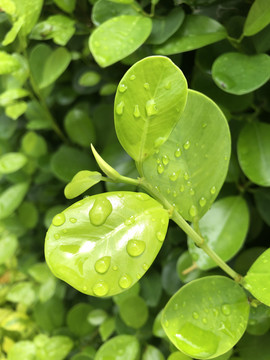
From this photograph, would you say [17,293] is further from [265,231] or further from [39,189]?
[265,231]

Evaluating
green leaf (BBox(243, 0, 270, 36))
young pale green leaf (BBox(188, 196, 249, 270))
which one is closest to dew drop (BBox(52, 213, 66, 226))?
young pale green leaf (BBox(188, 196, 249, 270))

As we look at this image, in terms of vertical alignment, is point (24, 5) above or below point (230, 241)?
above

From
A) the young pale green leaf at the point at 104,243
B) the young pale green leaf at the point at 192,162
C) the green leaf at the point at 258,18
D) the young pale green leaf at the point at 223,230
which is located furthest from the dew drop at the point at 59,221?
the green leaf at the point at 258,18

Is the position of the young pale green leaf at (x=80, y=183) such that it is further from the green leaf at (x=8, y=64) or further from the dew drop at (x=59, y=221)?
the green leaf at (x=8, y=64)

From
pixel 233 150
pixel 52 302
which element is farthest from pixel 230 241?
pixel 52 302

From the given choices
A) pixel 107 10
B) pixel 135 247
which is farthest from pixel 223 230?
pixel 107 10

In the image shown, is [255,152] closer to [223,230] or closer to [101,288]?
[223,230]

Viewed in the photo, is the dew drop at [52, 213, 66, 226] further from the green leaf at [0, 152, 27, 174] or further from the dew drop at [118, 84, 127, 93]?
the green leaf at [0, 152, 27, 174]
